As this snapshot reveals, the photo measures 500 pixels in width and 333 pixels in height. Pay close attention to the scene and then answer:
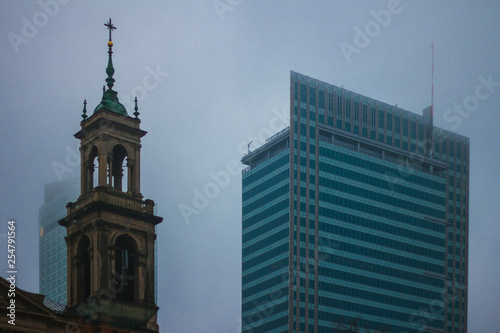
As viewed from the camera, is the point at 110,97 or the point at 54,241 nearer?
the point at 110,97

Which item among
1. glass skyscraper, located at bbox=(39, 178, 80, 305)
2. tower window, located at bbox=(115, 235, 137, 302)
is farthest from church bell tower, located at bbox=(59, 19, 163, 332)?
glass skyscraper, located at bbox=(39, 178, 80, 305)

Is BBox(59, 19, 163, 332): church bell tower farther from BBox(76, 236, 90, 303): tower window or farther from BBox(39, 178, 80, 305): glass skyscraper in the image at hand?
BBox(39, 178, 80, 305): glass skyscraper

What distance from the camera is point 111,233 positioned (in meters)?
71.4

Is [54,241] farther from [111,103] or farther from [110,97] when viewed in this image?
[111,103]

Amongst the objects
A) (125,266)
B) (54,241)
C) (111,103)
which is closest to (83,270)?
(125,266)

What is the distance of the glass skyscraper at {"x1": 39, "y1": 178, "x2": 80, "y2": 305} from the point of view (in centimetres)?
18262

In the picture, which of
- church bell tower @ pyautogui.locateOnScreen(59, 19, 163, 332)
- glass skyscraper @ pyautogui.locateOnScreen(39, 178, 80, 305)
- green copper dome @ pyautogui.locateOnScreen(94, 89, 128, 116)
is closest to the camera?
church bell tower @ pyautogui.locateOnScreen(59, 19, 163, 332)

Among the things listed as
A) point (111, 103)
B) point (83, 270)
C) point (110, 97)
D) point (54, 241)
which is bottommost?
point (83, 270)

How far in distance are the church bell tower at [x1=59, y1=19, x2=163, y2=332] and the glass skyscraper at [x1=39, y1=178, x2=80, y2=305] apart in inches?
4200

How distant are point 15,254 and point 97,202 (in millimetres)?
16390

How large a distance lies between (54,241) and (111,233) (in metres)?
121

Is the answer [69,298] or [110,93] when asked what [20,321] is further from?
[110,93]

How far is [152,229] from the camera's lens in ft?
241

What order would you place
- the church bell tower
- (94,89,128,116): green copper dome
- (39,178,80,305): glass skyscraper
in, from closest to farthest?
the church bell tower → (94,89,128,116): green copper dome → (39,178,80,305): glass skyscraper
